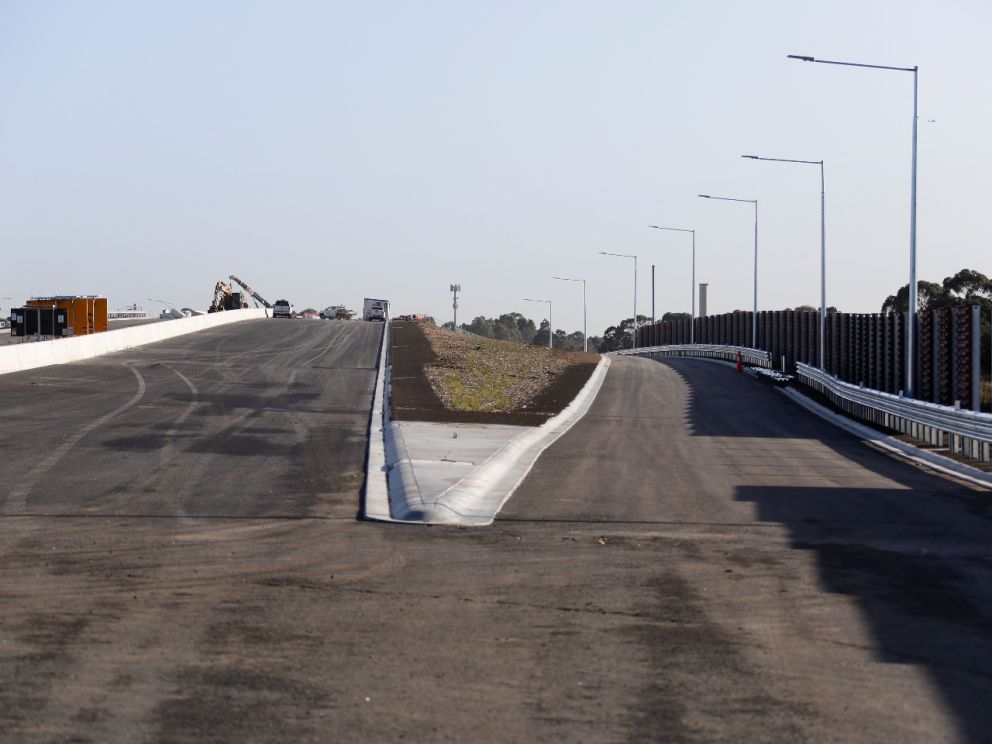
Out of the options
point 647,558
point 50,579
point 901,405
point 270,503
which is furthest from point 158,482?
point 901,405

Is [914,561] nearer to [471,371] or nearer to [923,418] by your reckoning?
[923,418]

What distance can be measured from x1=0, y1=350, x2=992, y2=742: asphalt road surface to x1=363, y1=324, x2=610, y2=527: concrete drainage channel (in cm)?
45

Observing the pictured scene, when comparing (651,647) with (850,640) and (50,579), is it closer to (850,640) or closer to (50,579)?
(850,640)

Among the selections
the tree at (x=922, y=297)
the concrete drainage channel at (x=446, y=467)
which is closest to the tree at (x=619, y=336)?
the tree at (x=922, y=297)

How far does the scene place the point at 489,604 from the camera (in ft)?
31.0

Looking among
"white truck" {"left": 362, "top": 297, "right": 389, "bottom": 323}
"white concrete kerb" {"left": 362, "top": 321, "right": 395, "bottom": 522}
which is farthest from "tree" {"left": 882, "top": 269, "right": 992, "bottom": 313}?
"white concrete kerb" {"left": 362, "top": 321, "right": 395, "bottom": 522}

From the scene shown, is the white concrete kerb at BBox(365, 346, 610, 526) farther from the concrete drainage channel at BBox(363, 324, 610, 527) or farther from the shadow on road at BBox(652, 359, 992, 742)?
the shadow on road at BBox(652, 359, 992, 742)

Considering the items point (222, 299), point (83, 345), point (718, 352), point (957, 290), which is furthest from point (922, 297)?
point (83, 345)

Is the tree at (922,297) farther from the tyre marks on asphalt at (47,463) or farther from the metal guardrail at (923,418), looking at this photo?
the tyre marks on asphalt at (47,463)

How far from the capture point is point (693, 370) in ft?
187

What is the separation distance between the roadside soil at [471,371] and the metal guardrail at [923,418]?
8406mm

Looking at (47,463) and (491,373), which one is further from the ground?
(491,373)

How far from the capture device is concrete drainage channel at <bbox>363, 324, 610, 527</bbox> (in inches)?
561

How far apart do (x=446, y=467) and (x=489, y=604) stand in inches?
332
